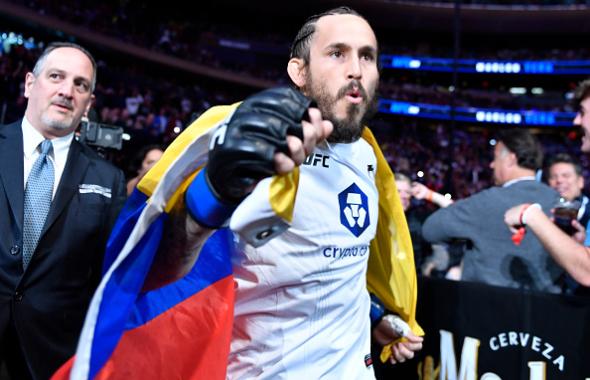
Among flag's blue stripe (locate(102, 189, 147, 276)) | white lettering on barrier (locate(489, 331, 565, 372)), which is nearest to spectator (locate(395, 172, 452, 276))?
white lettering on barrier (locate(489, 331, 565, 372))

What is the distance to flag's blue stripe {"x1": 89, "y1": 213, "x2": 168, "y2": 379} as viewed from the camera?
105 cm

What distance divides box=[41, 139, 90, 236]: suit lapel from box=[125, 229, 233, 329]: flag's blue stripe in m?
0.95

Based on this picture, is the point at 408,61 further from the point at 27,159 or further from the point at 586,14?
the point at 27,159

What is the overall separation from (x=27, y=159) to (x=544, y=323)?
2.26 meters

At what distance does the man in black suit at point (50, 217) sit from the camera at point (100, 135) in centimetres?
66

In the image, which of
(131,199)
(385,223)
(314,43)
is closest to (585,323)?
(385,223)

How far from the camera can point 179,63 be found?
21.1m

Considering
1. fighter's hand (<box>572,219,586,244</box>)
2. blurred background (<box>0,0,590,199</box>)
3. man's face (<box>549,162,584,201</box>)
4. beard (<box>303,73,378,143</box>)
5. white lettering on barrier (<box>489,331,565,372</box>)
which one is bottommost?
white lettering on barrier (<box>489,331,565,372</box>)

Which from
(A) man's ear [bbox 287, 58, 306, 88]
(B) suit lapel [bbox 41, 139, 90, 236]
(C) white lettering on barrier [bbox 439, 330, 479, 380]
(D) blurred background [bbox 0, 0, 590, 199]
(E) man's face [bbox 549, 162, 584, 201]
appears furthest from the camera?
(D) blurred background [bbox 0, 0, 590, 199]

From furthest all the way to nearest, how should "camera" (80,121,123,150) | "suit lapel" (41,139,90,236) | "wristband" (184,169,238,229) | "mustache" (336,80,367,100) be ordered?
1. "camera" (80,121,123,150)
2. "suit lapel" (41,139,90,236)
3. "mustache" (336,80,367,100)
4. "wristband" (184,169,238,229)

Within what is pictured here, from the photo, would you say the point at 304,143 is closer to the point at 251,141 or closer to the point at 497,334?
the point at 251,141

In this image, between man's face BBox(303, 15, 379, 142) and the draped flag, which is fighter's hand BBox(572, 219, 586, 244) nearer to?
man's face BBox(303, 15, 379, 142)

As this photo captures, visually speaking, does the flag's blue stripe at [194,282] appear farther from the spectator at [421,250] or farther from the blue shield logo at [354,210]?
the spectator at [421,250]

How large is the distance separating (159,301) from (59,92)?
1.26 metres
